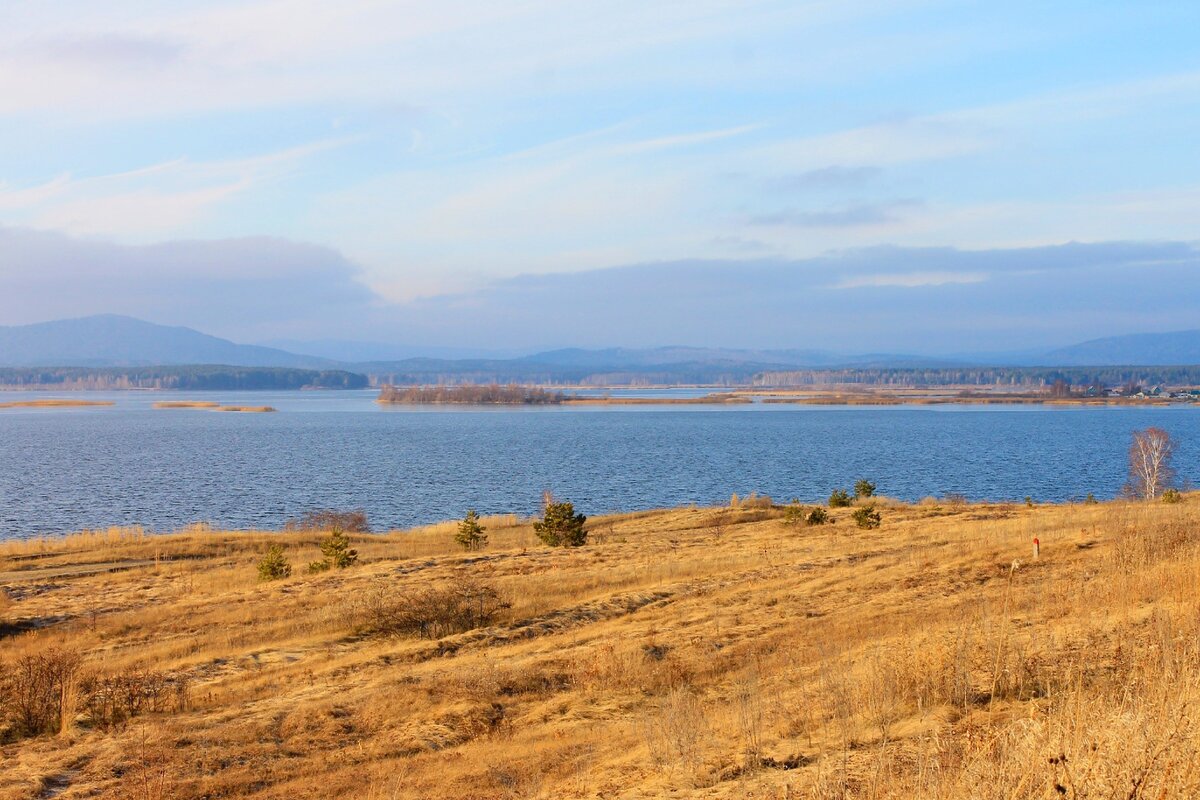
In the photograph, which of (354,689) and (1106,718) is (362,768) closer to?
(354,689)

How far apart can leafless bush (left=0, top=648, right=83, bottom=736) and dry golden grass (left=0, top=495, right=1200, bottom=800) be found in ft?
1.36

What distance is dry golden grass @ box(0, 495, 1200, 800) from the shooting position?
707cm

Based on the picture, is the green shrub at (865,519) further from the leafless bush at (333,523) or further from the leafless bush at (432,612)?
the leafless bush at (333,523)

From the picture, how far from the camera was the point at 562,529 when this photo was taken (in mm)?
28578

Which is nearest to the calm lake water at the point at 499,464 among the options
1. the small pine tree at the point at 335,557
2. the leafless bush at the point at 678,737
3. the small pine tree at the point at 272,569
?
the small pine tree at the point at 335,557

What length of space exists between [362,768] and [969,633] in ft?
22.5

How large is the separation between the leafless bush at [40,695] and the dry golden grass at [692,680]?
1.36ft

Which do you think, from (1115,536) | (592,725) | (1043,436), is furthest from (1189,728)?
(1043,436)

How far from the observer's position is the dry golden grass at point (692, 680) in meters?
7.07

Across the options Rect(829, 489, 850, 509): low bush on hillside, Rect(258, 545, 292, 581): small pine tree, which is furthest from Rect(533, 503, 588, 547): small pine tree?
Rect(829, 489, 850, 509): low bush on hillside

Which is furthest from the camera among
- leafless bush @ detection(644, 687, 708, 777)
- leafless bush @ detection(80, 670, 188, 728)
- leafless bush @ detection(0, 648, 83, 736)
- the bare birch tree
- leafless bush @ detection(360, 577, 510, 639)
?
the bare birch tree

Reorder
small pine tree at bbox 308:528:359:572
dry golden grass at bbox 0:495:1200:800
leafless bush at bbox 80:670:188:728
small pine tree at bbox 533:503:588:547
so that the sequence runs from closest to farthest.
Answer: dry golden grass at bbox 0:495:1200:800, leafless bush at bbox 80:670:188:728, small pine tree at bbox 308:528:359:572, small pine tree at bbox 533:503:588:547

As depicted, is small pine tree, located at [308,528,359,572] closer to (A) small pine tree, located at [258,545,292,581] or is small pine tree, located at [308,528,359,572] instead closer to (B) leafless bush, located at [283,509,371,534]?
(A) small pine tree, located at [258,545,292,581]

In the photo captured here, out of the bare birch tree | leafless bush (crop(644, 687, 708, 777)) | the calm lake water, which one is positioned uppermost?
leafless bush (crop(644, 687, 708, 777))
